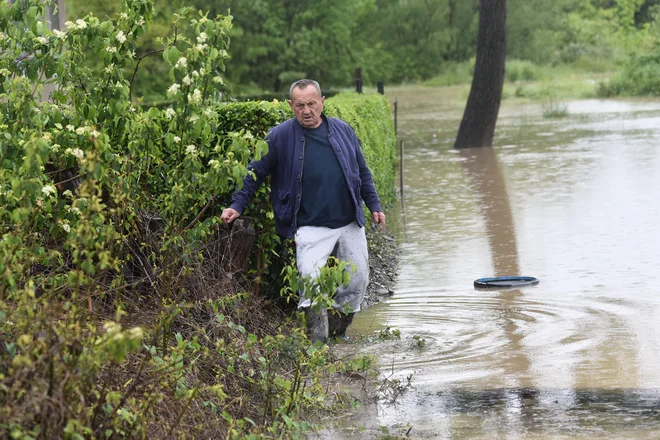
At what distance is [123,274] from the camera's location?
22.4 ft

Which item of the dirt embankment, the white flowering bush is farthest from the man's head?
the dirt embankment

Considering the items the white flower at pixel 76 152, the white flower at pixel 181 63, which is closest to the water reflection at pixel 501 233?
the white flower at pixel 181 63

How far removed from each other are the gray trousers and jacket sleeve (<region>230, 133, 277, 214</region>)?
1.42 ft

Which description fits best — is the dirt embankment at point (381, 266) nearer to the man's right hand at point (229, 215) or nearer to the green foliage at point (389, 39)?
the man's right hand at point (229, 215)

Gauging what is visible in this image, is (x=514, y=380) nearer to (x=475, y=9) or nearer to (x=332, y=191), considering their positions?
(x=332, y=191)

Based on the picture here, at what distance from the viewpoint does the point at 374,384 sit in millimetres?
7242

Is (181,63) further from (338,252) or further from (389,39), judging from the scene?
(389,39)

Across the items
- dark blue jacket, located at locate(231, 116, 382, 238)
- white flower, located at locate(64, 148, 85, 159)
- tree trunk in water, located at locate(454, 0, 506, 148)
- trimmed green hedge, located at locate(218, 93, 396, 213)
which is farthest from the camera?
tree trunk in water, located at locate(454, 0, 506, 148)

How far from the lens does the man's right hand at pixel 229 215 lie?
7.76 m

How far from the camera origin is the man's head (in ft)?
26.1

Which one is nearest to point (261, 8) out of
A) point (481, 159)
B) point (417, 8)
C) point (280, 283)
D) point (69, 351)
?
point (417, 8)

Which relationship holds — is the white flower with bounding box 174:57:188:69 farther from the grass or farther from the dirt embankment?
the grass

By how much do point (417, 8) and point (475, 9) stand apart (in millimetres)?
3967

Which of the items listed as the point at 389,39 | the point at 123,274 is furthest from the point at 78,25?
the point at 389,39
